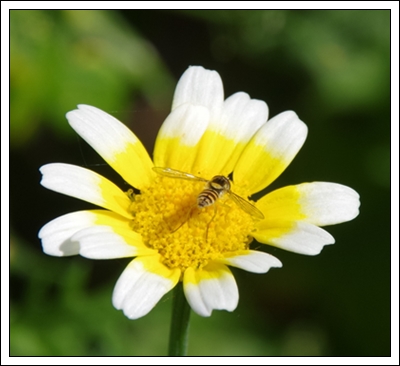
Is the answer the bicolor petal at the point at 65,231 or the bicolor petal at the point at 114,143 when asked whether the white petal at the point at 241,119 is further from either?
the bicolor petal at the point at 65,231

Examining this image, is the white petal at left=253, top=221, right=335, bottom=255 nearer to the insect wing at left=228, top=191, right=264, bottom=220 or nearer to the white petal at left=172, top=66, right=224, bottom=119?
the insect wing at left=228, top=191, right=264, bottom=220

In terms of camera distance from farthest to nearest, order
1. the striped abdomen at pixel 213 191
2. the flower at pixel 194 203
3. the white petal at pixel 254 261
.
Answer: the striped abdomen at pixel 213 191 → the flower at pixel 194 203 → the white petal at pixel 254 261

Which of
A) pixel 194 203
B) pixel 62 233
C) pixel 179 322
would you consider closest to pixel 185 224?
pixel 194 203

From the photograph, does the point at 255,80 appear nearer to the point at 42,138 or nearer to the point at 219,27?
the point at 219,27

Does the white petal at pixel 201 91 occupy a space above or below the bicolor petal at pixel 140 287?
above

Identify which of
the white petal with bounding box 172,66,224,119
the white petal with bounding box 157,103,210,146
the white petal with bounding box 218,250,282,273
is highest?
the white petal with bounding box 172,66,224,119

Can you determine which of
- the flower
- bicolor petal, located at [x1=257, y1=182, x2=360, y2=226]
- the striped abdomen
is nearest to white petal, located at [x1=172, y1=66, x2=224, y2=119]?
the flower

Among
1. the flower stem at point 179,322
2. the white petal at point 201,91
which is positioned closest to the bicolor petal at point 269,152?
the white petal at point 201,91
